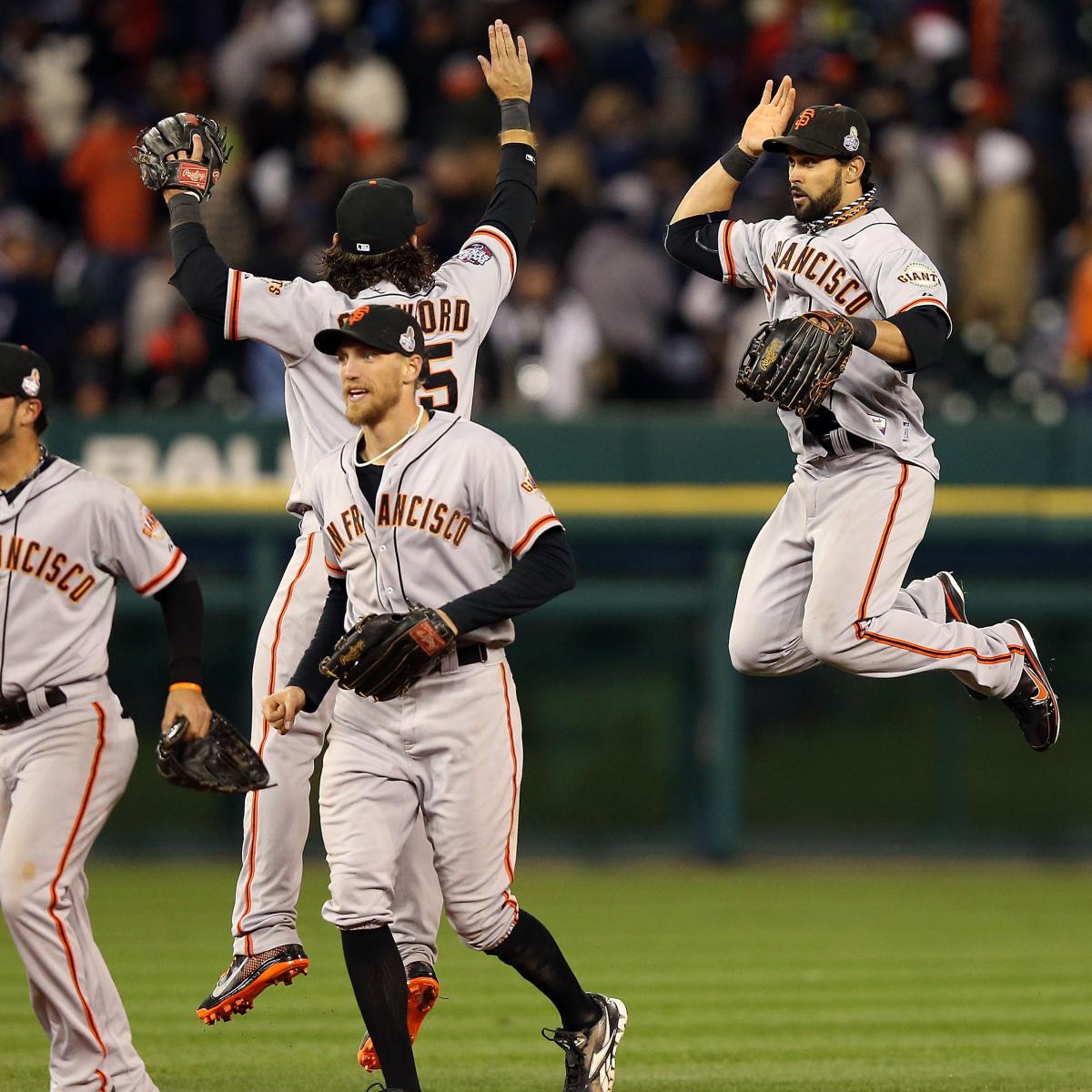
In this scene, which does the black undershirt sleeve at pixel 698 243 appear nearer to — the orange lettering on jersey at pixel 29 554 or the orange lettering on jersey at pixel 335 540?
the orange lettering on jersey at pixel 335 540

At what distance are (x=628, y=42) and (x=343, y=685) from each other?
9.58m

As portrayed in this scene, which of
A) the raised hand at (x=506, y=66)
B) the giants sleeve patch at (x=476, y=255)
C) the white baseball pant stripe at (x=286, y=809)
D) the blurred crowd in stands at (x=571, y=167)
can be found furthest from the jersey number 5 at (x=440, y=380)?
the blurred crowd in stands at (x=571, y=167)

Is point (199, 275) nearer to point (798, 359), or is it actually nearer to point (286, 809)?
point (286, 809)

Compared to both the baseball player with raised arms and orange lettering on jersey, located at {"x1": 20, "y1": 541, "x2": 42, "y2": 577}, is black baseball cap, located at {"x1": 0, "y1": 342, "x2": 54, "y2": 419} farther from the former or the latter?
the baseball player with raised arms

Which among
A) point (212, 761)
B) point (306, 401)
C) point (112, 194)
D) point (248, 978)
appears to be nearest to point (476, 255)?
point (306, 401)

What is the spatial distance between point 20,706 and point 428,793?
1056 mm

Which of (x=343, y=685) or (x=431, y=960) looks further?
(x=431, y=960)

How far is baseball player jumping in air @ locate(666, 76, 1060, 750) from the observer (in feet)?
20.1

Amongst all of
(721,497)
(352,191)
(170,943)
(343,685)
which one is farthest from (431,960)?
(721,497)

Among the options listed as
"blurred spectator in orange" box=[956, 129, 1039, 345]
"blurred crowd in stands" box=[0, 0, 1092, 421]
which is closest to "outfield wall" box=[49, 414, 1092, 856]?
"blurred crowd in stands" box=[0, 0, 1092, 421]

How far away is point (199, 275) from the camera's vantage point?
6.00 meters

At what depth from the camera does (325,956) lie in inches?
379

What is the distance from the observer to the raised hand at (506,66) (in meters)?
6.63

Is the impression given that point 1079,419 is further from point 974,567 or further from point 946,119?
point 946,119
